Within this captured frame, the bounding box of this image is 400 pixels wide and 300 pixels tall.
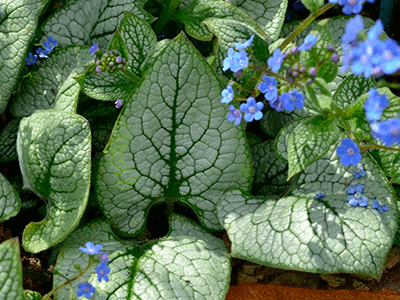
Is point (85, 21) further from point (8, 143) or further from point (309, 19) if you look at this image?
point (309, 19)

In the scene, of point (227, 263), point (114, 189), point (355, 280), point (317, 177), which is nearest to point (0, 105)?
point (114, 189)

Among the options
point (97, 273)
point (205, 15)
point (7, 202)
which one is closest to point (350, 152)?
point (97, 273)

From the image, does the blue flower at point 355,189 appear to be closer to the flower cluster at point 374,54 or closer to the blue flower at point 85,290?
the flower cluster at point 374,54

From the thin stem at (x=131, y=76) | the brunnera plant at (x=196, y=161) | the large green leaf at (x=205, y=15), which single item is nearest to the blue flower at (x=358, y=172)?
the brunnera plant at (x=196, y=161)

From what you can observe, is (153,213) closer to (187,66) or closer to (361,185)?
(187,66)

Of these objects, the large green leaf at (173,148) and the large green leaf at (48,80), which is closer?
the large green leaf at (173,148)

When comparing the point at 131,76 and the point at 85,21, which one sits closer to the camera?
the point at 131,76

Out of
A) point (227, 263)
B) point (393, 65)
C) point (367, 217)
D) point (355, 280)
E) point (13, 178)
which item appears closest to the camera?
point (393, 65)
